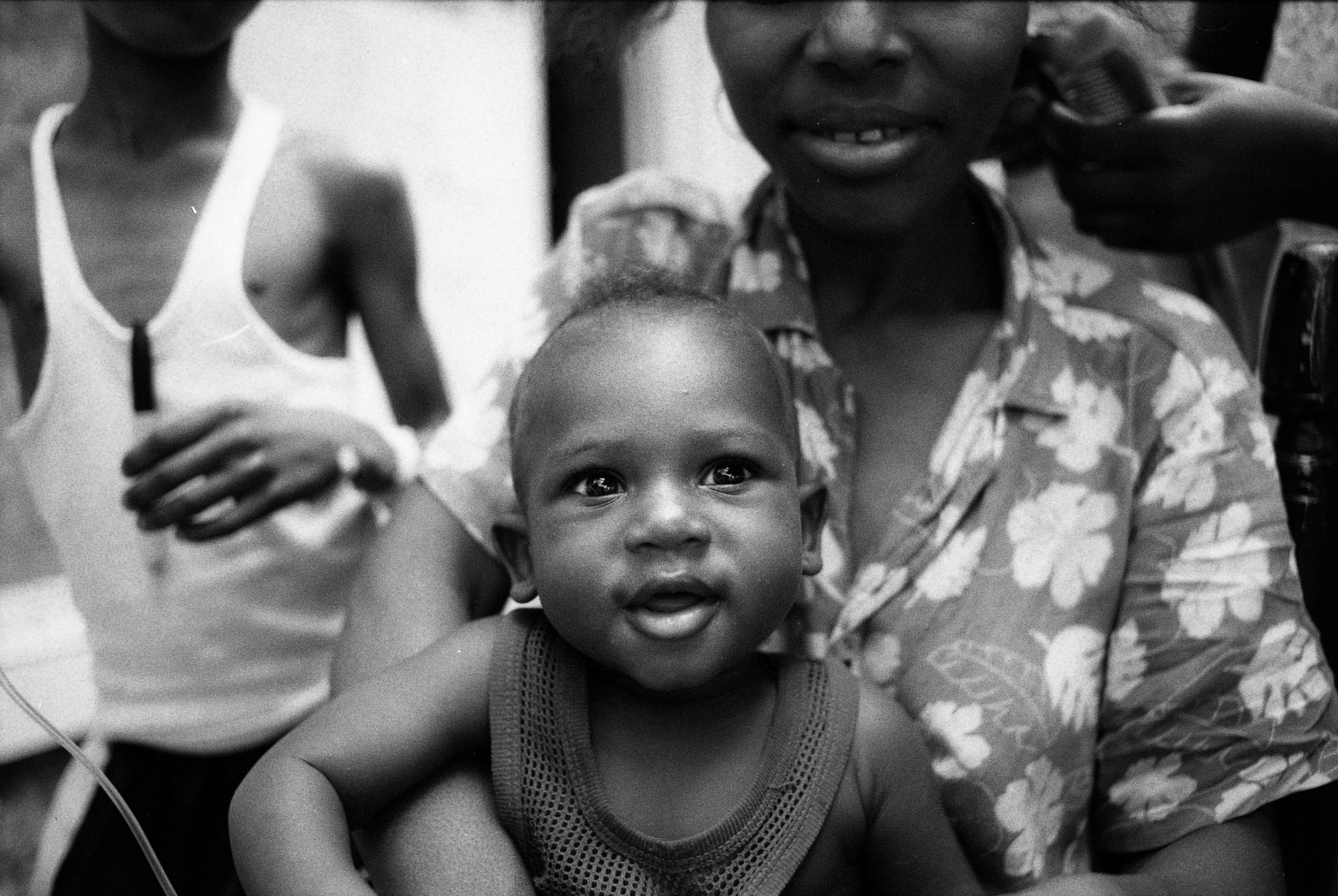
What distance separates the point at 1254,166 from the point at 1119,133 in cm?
13

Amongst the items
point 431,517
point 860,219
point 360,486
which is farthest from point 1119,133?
point 360,486

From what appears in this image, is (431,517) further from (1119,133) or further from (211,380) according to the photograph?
(1119,133)

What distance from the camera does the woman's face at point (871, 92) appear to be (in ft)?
3.73

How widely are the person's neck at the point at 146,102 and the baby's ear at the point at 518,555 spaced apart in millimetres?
635

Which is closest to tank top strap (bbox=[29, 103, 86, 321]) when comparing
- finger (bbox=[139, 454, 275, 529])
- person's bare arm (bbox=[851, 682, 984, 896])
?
finger (bbox=[139, 454, 275, 529])

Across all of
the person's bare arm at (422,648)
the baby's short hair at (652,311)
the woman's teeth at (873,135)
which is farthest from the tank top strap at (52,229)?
the woman's teeth at (873,135)

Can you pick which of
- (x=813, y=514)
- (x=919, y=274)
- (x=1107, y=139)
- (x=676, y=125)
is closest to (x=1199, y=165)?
(x=1107, y=139)

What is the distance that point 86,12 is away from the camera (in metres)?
1.33

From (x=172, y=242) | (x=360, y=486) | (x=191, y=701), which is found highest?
(x=172, y=242)

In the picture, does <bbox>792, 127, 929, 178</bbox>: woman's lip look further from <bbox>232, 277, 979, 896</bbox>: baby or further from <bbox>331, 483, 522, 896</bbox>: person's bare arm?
<bbox>331, 483, 522, 896</bbox>: person's bare arm

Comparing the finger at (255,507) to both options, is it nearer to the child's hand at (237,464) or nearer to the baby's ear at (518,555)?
the child's hand at (237,464)

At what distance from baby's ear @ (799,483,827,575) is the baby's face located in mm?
65

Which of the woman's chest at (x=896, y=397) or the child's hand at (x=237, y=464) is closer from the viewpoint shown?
the woman's chest at (x=896, y=397)

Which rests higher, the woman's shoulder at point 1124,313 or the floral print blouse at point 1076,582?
the woman's shoulder at point 1124,313
